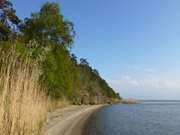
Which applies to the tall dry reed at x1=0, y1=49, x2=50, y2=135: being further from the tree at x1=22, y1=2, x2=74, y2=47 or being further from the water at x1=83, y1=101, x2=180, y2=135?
the tree at x1=22, y1=2, x2=74, y2=47

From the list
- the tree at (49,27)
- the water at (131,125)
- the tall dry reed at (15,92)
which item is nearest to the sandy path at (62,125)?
the water at (131,125)

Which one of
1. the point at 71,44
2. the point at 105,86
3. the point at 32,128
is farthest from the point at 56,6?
the point at 105,86

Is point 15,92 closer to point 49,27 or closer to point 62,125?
point 62,125

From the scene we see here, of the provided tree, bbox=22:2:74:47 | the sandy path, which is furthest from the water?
tree, bbox=22:2:74:47

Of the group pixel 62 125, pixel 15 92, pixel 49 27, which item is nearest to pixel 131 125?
pixel 62 125

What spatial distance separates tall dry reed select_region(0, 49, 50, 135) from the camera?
5366 mm

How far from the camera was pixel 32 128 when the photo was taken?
7.06 meters

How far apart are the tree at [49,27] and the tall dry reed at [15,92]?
27.8m

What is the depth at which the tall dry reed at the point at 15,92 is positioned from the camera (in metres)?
5.37

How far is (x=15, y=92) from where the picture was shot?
18.3 feet

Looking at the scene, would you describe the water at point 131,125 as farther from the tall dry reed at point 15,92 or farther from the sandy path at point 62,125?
the tall dry reed at point 15,92

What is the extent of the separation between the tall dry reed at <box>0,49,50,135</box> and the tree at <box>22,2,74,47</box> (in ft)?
91.1

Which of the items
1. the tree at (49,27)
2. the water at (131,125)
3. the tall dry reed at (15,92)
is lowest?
the water at (131,125)

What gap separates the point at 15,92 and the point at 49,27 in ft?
97.2
